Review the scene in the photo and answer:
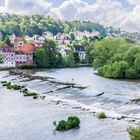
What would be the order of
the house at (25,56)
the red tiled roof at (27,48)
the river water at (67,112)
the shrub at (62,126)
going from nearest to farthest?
1. the river water at (67,112)
2. the shrub at (62,126)
3. the house at (25,56)
4. the red tiled roof at (27,48)

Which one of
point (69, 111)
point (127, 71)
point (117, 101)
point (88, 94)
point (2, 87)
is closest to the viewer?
point (69, 111)

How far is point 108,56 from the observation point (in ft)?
314

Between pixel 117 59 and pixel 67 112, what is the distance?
46.1 meters

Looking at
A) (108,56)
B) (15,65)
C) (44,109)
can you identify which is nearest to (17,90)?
(44,109)

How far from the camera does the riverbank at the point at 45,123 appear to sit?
34612 millimetres

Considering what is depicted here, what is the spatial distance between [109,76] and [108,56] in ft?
36.8

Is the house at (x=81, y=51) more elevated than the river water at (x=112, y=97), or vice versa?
the house at (x=81, y=51)

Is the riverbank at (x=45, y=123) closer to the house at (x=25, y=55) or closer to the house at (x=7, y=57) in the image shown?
the house at (x=7, y=57)

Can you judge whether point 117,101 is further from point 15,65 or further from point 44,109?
point 15,65

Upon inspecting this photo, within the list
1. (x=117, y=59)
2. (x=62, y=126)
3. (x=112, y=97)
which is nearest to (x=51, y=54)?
(x=117, y=59)

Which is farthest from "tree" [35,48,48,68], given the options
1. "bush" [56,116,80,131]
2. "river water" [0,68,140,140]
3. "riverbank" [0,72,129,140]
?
"bush" [56,116,80,131]

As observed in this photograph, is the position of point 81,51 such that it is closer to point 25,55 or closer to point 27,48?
point 27,48

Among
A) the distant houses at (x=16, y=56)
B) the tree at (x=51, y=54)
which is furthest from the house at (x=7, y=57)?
the tree at (x=51, y=54)

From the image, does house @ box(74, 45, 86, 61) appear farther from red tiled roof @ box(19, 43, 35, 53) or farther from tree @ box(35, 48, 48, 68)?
tree @ box(35, 48, 48, 68)
